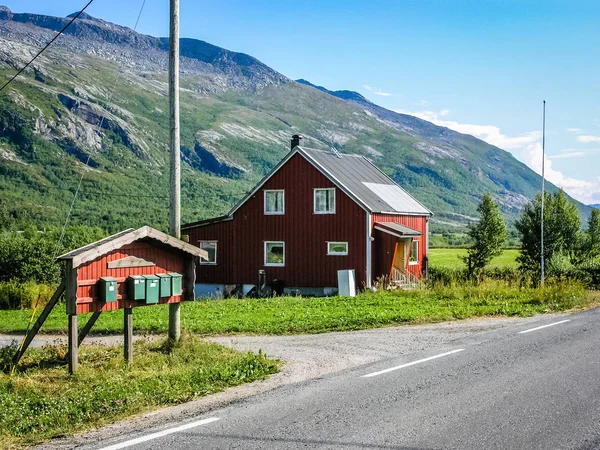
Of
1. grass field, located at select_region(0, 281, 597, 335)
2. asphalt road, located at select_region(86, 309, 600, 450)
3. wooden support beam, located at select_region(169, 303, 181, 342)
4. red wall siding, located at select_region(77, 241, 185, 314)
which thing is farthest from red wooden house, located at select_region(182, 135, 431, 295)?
asphalt road, located at select_region(86, 309, 600, 450)

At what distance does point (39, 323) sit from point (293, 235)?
23243mm

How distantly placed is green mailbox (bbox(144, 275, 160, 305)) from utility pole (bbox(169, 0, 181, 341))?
0.83 meters

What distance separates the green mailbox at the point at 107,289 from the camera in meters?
12.1

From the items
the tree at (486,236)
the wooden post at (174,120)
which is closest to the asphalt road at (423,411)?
the wooden post at (174,120)

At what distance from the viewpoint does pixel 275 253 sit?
116 feet

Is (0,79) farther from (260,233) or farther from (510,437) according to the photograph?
(510,437)

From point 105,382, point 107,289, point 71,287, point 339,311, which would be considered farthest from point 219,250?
point 105,382

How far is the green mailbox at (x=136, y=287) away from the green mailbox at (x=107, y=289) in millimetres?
409

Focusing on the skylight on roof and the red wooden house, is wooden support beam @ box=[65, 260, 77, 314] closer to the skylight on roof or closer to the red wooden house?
the red wooden house

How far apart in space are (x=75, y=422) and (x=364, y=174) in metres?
31.2

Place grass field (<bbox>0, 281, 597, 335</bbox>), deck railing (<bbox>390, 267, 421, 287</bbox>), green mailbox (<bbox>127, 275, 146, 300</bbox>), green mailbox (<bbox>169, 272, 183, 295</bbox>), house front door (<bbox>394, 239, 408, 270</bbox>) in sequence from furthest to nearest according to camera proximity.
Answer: house front door (<bbox>394, 239, 408, 270</bbox>), deck railing (<bbox>390, 267, 421, 287</bbox>), grass field (<bbox>0, 281, 597, 335</bbox>), green mailbox (<bbox>169, 272, 183, 295</bbox>), green mailbox (<bbox>127, 275, 146, 300</bbox>)

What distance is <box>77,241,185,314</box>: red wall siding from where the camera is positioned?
11.9 meters

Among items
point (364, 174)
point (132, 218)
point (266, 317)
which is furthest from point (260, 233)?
point (132, 218)

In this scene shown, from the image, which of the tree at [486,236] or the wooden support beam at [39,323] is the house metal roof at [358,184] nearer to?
the tree at [486,236]
